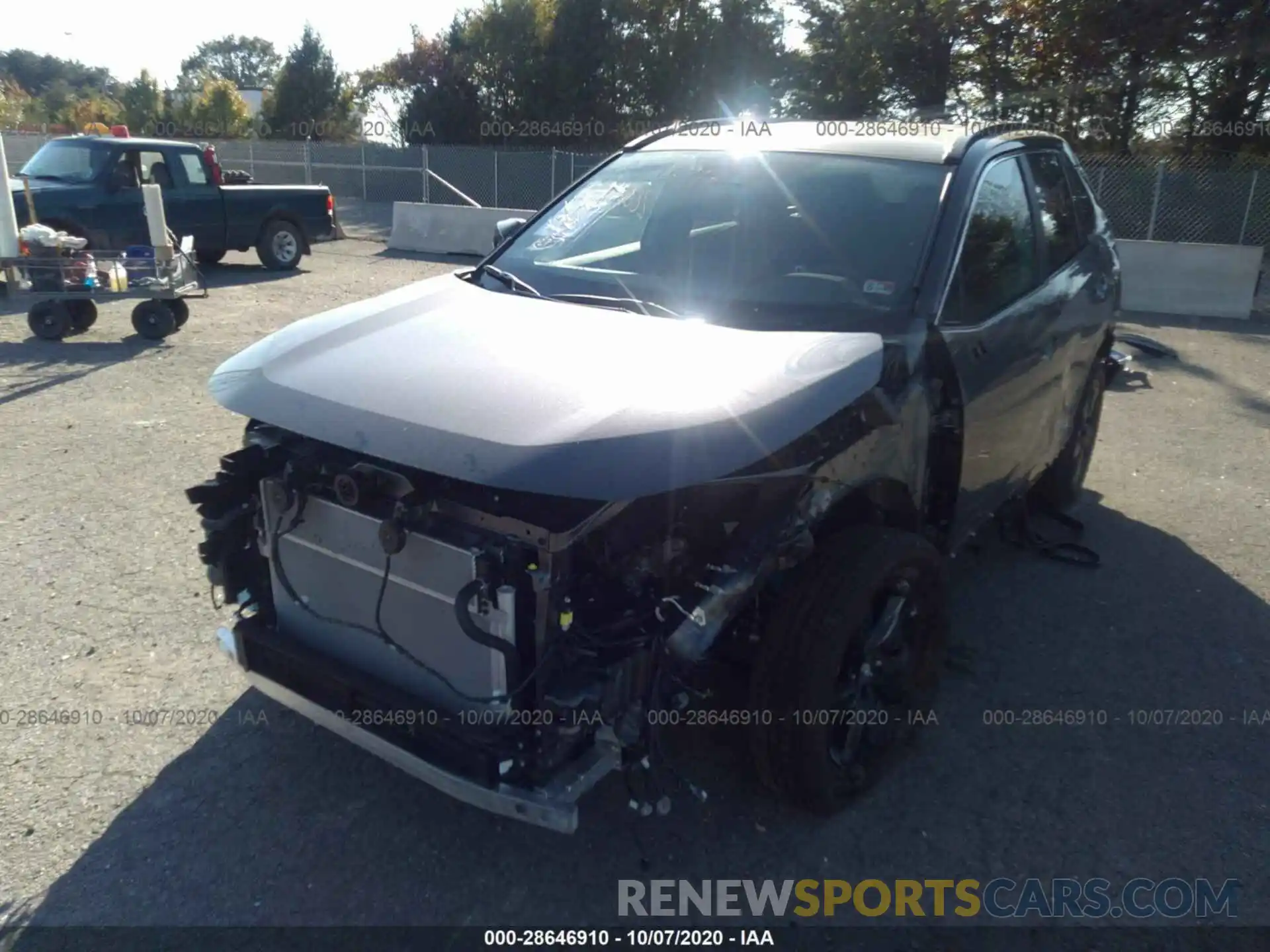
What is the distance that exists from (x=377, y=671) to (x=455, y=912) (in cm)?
71

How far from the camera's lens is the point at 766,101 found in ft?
95.1

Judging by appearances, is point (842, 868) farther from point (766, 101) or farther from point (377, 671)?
point (766, 101)

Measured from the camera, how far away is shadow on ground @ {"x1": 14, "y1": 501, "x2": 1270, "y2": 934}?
9.14 feet

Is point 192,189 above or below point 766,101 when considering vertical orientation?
below

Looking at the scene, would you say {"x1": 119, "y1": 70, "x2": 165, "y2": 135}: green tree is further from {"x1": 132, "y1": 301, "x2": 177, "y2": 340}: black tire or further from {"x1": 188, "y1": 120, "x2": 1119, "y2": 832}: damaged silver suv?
{"x1": 188, "y1": 120, "x2": 1119, "y2": 832}: damaged silver suv

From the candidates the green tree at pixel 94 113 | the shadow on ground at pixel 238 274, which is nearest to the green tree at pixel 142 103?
the green tree at pixel 94 113

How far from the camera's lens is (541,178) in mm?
21766

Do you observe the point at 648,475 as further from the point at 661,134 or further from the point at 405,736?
the point at 661,134

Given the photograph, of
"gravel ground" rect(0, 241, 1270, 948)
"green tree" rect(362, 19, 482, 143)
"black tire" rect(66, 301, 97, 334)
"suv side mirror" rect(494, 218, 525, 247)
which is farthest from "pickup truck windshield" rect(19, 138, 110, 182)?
"green tree" rect(362, 19, 482, 143)

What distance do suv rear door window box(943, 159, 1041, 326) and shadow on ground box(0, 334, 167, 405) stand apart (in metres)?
6.73

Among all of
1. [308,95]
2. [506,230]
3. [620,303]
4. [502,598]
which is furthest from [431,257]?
[308,95]

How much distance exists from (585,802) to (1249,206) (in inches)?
684

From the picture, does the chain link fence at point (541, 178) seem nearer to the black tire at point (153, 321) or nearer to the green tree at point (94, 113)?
the black tire at point (153, 321)

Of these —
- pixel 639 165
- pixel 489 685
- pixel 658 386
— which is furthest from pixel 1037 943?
pixel 639 165
